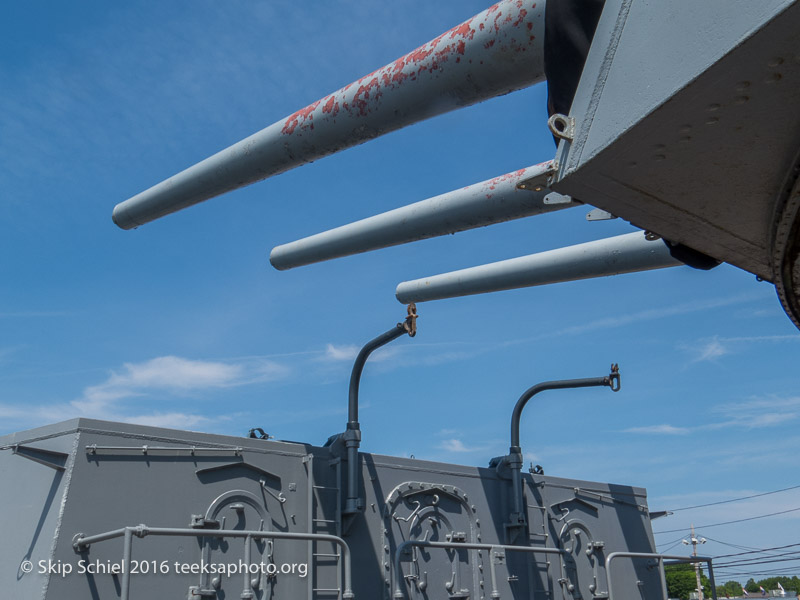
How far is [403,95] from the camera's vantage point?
3164 mm

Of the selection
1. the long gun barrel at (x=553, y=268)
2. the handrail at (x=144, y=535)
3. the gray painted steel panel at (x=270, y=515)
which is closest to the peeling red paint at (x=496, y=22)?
the long gun barrel at (x=553, y=268)

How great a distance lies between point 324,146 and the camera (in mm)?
3590

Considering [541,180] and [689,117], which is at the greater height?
[541,180]

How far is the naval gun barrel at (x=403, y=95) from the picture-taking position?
2.80 m

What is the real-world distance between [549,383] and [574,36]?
618 centimetres

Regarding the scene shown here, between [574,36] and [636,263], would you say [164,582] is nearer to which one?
[636,263]

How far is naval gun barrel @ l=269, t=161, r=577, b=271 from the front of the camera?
16.8 ft

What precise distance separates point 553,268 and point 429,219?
1.37 metres

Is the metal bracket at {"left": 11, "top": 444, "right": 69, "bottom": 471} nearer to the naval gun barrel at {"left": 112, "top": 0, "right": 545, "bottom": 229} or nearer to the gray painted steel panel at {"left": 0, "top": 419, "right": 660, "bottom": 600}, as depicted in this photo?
the gray painted steel panel at {"left": 0, "top": 419, "right": 660, "bottom": 600}

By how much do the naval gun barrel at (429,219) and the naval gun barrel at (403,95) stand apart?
141cm

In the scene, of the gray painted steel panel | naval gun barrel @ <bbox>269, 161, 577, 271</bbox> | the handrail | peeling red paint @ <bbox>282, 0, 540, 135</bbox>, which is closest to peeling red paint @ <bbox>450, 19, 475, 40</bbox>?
peeling red paint @ <bbox>282, 0, 540, 135</bbox>

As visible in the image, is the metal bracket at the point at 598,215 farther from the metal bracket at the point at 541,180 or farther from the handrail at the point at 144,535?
the handrail at the point at 144,535

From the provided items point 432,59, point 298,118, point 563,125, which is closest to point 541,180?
point 563,125

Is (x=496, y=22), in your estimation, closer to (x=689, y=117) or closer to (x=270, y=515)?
(x=689, y=117)
